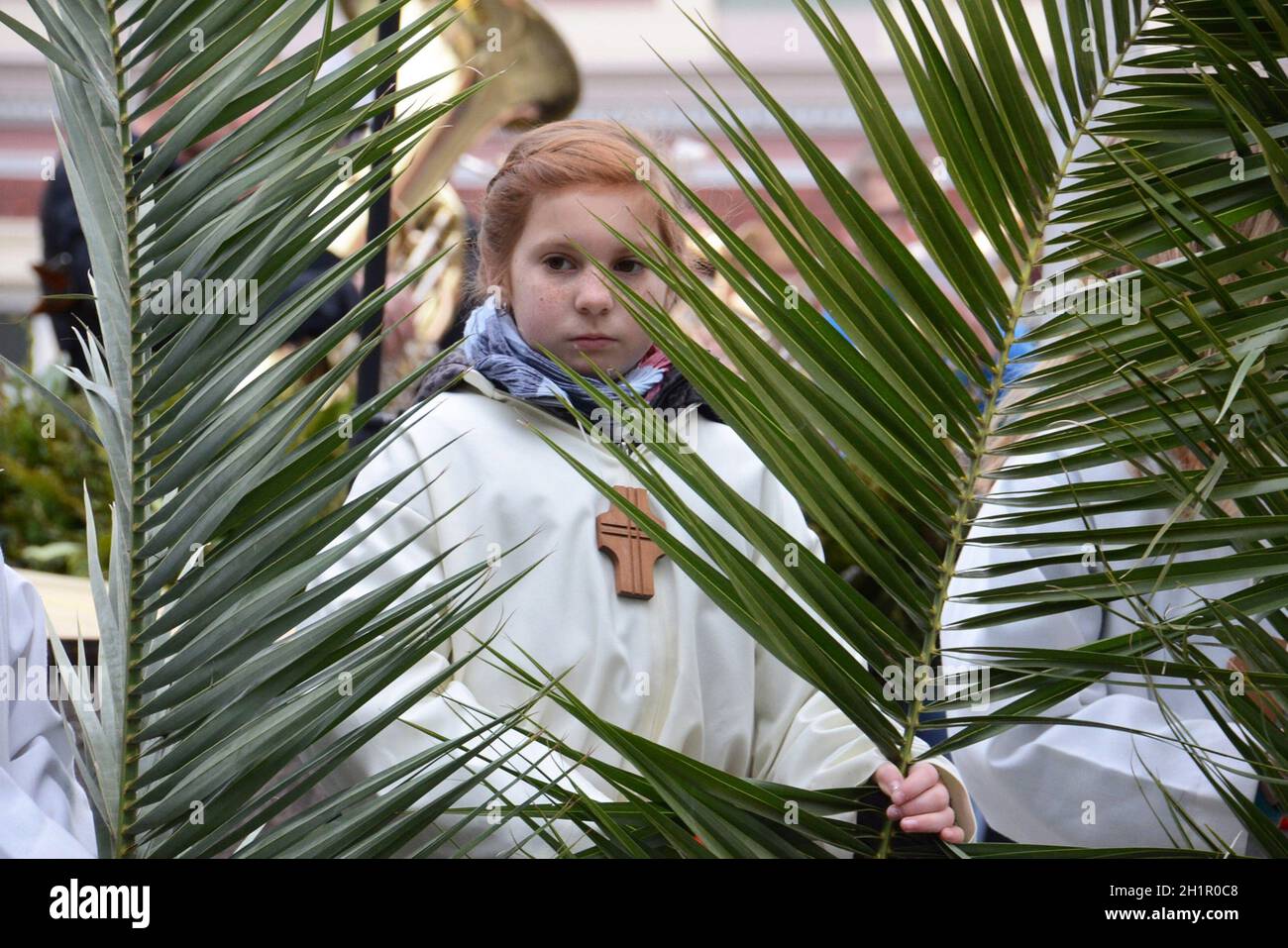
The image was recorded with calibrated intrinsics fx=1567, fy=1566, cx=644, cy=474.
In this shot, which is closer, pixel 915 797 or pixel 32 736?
pixel 915 797

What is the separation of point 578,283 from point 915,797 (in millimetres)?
964

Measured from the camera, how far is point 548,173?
2303 mm

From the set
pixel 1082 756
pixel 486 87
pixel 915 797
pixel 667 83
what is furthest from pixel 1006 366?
pixel 667 83

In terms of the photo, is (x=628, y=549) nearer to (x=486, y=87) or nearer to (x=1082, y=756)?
(x=1082, y=756)

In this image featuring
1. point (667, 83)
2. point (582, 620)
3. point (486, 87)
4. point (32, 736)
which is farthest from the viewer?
point (667, 83)

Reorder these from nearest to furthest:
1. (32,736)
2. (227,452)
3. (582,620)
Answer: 1. (227,452)
2. (32,736)
3. (582,620)

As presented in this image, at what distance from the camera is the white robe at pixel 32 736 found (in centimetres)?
174

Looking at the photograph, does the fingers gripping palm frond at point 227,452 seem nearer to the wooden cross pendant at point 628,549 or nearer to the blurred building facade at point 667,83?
the wooden cross pendant at point 628,549

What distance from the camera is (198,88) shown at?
1.54 metres

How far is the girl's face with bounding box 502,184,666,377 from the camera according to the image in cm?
222

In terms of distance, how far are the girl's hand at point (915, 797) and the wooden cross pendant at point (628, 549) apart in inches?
27.7

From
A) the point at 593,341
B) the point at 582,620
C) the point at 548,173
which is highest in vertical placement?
the point at 548,173

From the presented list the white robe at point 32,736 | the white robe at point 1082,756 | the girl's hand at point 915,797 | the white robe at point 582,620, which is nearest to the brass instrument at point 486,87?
the white robe at point 582,620
